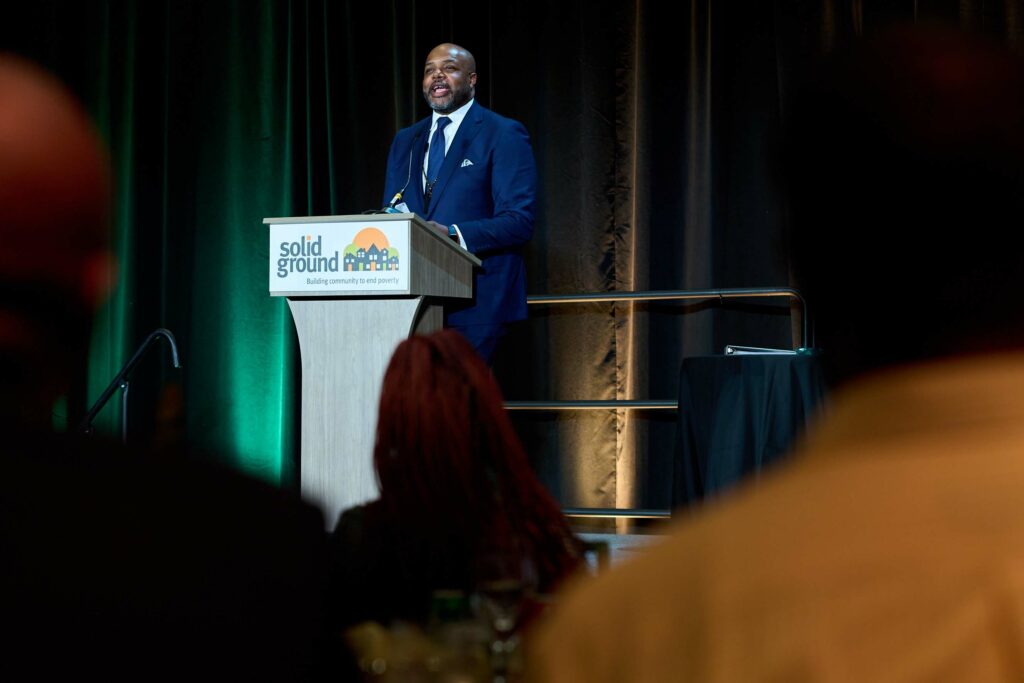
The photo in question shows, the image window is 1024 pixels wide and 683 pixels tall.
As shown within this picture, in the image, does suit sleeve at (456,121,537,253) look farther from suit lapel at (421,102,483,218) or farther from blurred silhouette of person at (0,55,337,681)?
blurred silhouette of person at (0,55,337,681)

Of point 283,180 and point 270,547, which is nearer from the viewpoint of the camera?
point 270,547

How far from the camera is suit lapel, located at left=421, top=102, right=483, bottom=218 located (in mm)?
3918

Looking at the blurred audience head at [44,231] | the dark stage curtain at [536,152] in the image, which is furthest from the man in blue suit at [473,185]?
the blurred audience head at [44,231]

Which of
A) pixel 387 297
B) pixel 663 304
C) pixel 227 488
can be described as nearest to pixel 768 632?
pixel 227 488

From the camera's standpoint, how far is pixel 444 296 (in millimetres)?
3279

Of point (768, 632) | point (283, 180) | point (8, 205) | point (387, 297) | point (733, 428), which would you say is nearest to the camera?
point (768, 632)

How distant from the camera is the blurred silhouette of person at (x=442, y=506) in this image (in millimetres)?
1422

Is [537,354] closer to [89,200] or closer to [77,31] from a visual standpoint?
[77,31]

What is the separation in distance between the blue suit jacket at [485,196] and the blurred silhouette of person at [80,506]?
302 cm

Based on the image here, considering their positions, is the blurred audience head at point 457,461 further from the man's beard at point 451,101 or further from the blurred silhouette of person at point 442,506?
the man's beard at point 451,101

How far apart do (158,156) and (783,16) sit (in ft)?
10.9

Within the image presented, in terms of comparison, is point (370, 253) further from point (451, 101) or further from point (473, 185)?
point (451, 101)

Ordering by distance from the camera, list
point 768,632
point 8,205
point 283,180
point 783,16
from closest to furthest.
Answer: point 768,632 < point 8,205 < point 783,16 < point 283,180

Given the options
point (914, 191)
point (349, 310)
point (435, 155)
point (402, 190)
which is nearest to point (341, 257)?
point (349, 310)
